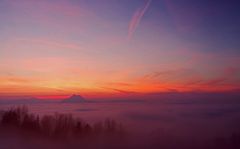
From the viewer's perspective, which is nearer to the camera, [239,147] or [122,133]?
[239,147]

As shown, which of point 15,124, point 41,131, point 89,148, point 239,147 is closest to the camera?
point 15,124

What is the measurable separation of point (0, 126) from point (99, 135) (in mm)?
31394

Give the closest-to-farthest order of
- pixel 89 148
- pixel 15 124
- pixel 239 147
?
pixel 15 124, pixel 239 147, pixel 89 148

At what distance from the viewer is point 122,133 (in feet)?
256

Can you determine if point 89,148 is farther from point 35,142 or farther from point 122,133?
point 35,142

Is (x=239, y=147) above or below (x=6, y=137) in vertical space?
below

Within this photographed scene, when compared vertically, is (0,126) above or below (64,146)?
above

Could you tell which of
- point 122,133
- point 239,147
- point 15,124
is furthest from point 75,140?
point 239,147

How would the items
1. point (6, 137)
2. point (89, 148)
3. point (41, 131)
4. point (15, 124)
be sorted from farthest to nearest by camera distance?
point (89, 148) → point (41, 131) → point (15, 124) → point (6, 137)

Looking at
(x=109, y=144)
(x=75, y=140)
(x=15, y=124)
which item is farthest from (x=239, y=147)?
(x=15, y=124)

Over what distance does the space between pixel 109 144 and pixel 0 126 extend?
2990cm

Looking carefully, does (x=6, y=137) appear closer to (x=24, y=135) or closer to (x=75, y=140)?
(x=24, y=135)

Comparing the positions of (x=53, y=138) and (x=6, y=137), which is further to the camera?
(x=53, y=138)

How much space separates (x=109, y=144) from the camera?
231 ft
